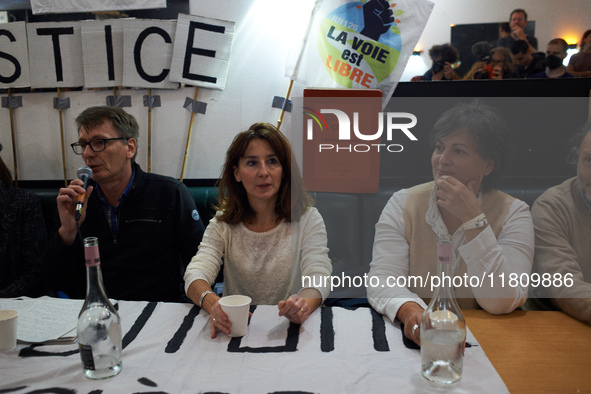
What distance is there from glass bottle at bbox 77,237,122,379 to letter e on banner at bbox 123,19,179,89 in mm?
1993

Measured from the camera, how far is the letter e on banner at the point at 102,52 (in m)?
2.66

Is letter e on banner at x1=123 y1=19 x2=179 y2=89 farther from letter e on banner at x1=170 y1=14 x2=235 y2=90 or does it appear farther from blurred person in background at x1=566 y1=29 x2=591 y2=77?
blurred person in background at x1=566 y1=29 x2=591 y2=77

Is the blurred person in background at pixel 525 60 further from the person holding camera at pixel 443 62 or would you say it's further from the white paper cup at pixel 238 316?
the white paper cup at pixel 238 316

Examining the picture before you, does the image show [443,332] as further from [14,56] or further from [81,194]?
[14,56]

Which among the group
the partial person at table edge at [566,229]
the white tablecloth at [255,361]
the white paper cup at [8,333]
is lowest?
the white tablecloth at [255,361]

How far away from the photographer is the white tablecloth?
2.78 ft

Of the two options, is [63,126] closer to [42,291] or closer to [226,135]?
[226,135]

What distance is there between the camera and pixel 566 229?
49.9 inches

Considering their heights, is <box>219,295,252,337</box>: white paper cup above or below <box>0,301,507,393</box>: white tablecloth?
above

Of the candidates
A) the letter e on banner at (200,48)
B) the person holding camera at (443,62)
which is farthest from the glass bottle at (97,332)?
the person holding camera at (443,62)

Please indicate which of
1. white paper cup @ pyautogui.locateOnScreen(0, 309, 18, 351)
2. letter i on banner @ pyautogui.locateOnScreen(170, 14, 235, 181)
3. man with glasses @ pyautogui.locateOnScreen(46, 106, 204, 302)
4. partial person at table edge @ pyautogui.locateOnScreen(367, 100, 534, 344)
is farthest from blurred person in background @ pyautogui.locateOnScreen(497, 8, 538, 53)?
white paper cup @ pyautogui.locateOnScreen(0, 309, 18, 351)

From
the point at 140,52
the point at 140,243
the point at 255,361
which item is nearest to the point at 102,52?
the point at 140,52

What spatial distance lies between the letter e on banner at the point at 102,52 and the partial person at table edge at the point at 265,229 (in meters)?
1.54

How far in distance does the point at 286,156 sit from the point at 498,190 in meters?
0.69
